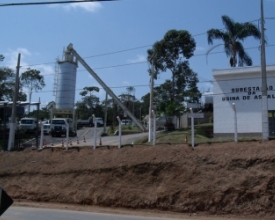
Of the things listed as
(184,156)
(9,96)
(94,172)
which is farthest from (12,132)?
(9,96)

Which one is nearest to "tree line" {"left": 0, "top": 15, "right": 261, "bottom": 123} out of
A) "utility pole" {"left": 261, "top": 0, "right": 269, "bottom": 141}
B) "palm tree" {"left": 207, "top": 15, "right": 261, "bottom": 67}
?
"palm tree" {"left": 207, "top": 15, "right": 261, "bottom": 67}

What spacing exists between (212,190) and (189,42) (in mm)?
31900

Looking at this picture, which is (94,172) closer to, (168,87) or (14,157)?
(14,157)

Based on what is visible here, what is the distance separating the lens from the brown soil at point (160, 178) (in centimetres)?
1321

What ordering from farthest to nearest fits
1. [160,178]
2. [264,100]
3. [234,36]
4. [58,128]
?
[58,128] → [234,36] → [264,100] → [160,178]

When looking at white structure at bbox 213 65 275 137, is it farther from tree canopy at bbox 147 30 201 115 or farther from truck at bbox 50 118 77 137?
truck at bbox 50 118 77 137

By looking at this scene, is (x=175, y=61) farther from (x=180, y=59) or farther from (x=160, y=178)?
(x=160, y=178)

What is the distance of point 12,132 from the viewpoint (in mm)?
22891

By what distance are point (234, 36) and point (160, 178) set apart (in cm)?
2570

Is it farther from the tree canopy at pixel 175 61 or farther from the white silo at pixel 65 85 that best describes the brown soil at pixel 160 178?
the white silo at pixel 65 85

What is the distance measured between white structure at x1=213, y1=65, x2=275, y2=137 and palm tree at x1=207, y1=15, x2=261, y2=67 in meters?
7.74

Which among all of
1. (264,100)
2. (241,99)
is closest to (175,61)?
(241,99)

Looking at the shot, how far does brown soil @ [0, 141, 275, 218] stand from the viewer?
13211 millimetres

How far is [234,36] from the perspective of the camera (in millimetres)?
37000
